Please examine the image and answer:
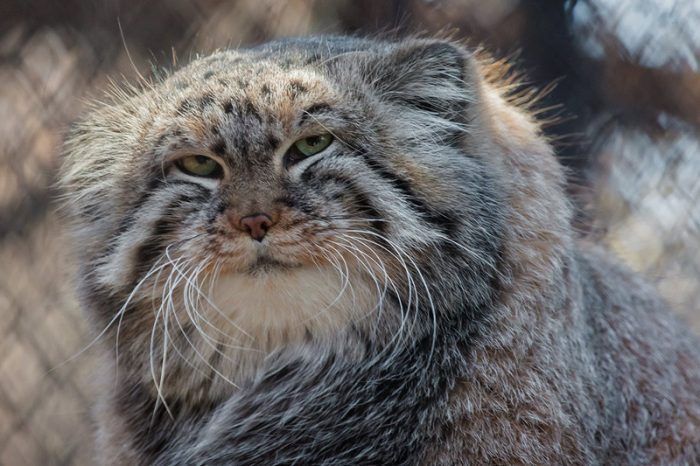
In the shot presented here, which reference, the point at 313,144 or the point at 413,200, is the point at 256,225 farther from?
the point at 413,200

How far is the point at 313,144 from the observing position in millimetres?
2715

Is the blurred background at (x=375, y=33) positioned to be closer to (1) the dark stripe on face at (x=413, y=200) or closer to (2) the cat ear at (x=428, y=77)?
(2) the cat ear at (x=428, y=77)

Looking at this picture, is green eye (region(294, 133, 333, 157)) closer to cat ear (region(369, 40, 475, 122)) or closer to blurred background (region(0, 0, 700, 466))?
cat ear (region(369, 40, 475, 122))

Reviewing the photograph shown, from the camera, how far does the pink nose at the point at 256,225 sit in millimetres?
2547

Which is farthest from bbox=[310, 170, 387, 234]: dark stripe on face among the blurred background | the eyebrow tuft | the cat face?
the blurred background

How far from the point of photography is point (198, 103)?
280 cm

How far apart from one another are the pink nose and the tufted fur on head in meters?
0.02

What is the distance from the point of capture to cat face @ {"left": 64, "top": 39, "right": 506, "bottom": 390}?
104 inches

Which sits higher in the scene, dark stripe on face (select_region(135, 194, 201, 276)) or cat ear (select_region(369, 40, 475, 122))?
cat ear (select_region(369, 40, 475, 122))

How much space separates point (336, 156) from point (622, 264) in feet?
5.22

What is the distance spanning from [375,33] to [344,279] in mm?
1543

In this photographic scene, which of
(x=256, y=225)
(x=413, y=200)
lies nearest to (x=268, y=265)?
(x=256, y=225)

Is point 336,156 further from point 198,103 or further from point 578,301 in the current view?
point 578,301

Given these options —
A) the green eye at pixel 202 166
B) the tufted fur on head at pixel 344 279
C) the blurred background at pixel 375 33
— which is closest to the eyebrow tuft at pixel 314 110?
the tufted fur on head at pixel 344 279
